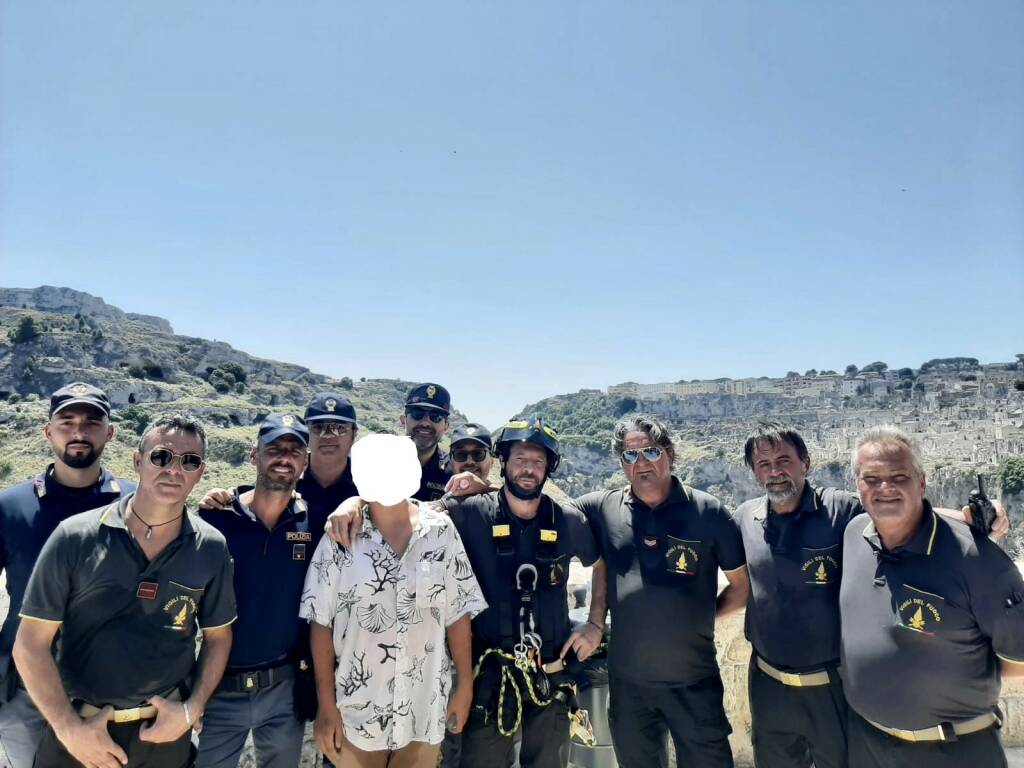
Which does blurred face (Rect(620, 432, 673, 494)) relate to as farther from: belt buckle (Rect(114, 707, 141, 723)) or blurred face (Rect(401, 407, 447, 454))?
belt buckle (Rect(114, 707, 141, 723))

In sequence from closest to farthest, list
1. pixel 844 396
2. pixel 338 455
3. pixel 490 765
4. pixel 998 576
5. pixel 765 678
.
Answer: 1. pixel 998 576
2. pixel 490 765
3. pixel 765 678
4. pixel 338 455
5. pixel 844 396

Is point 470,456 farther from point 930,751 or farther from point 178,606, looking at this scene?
point 930,751

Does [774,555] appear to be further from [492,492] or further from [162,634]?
[162,634]

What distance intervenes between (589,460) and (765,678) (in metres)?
111

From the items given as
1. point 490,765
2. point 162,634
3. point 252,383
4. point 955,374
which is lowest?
point 490,765

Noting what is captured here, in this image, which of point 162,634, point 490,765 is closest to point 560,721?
point 490,765

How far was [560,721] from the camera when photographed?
301cm

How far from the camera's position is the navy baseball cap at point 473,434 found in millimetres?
4436

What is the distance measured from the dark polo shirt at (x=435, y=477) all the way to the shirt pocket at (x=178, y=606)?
2.05 m

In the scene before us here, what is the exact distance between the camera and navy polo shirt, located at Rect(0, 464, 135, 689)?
2.92 meters

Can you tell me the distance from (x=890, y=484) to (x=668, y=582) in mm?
1220

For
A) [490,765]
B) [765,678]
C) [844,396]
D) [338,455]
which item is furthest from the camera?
[844,396]

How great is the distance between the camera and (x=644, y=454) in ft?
11.3

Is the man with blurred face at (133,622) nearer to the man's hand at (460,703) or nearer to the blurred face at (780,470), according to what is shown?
the man's hand at (460,703)
